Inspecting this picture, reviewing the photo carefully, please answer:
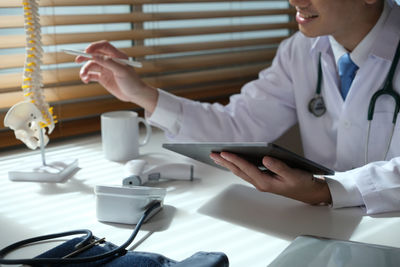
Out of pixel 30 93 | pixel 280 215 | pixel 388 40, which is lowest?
pixel 280 215

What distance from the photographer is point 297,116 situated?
162cm

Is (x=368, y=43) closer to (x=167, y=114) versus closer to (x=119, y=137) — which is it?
(x=167, y=114)

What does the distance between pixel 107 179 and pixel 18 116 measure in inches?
10.3

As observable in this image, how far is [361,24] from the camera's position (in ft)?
4.48

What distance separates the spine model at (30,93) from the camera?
1.17m

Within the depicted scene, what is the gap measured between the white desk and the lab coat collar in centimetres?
50

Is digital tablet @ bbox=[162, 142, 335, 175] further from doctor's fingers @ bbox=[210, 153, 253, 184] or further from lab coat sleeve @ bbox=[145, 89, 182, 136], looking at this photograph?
lab coat sleeve @ bbox=[145, 89, 182, 136]

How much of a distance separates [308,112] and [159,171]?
0.56m

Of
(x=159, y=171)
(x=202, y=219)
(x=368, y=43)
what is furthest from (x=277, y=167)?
(x=368, y=43)

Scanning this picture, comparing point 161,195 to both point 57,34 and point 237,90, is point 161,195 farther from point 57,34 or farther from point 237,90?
point 237,90

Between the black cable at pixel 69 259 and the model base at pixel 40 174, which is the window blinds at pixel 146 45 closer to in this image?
the model base at pixel 40 174

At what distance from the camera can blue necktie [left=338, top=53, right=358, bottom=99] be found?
1396mm

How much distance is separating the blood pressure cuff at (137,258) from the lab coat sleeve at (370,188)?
40cm

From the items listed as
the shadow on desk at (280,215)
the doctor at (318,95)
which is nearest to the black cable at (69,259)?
the shadow on desk at (280,215)
